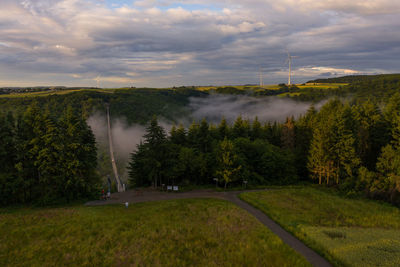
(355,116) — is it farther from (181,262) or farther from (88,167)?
(88,167)

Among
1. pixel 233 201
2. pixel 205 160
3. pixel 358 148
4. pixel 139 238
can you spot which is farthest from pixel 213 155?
pixel 358 148

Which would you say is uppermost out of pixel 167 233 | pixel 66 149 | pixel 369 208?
pixel 66 149

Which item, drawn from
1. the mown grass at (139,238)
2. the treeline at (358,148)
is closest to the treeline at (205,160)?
the treeline at (358,148)

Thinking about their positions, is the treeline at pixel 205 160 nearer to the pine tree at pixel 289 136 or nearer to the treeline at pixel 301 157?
the treeline at pixel 301 157

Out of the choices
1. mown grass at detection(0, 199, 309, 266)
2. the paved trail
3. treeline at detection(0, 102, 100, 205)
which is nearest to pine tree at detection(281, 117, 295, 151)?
the paved trail

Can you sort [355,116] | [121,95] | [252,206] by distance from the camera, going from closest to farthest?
[252,206] < [355,116] < [121,95]

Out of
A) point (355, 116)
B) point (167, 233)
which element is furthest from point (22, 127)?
point (355, 116)

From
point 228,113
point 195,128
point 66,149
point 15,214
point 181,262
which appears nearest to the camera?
point 181,262
